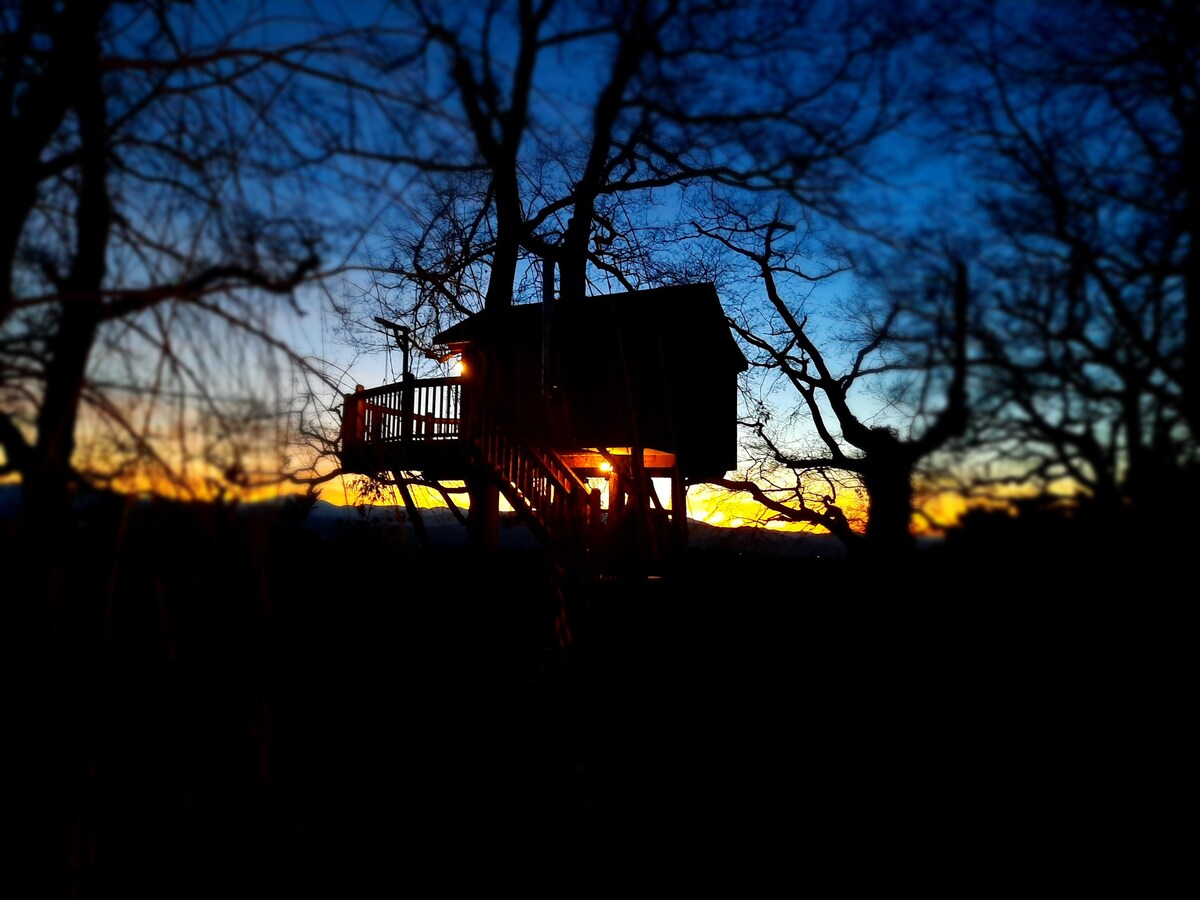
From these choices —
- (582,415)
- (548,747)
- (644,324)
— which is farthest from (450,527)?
(548,747)

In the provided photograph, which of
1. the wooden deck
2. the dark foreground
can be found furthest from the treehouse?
the dark foreground

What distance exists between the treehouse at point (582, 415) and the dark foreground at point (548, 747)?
2750 millimetres

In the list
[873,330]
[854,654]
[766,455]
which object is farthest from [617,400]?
[854,654]

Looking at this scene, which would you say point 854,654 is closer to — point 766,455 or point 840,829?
point 840,829

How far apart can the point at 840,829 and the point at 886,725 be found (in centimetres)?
114

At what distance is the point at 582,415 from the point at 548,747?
30.5 ft

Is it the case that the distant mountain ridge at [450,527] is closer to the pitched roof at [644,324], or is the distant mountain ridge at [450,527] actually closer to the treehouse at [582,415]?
the treehouse at [582,415]

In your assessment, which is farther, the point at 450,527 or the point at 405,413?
the point at 450,527

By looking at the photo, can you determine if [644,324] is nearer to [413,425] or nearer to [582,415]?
[582,415]

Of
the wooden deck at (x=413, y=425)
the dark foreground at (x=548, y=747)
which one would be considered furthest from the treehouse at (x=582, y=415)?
the dark foreground at (x=548, y=747)

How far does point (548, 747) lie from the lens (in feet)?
24.2

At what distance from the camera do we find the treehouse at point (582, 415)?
34.3 feet

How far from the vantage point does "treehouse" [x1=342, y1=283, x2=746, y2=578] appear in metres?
10.5

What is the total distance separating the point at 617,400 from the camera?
15.2m
